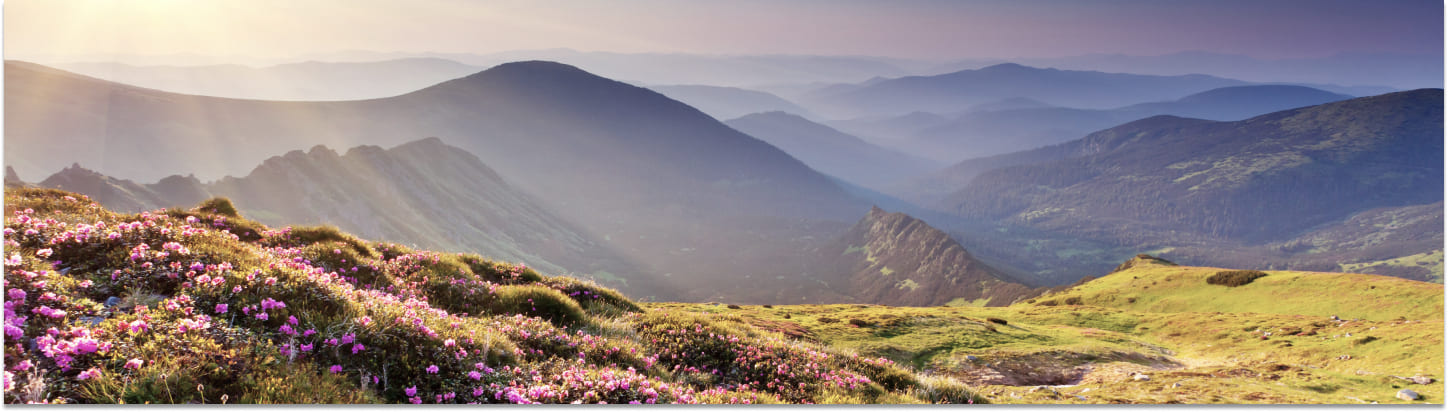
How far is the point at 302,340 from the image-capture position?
579cm

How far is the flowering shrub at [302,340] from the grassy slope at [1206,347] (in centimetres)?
512

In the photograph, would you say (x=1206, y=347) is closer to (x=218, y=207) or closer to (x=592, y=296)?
(x=592, y=296)

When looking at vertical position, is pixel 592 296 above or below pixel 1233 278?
above

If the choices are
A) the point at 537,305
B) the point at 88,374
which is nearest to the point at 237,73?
the point at 537,305

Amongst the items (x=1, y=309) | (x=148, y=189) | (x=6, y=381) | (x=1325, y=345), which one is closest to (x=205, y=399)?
(x=6, y=381)

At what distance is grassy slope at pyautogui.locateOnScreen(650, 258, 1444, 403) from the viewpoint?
1172cm

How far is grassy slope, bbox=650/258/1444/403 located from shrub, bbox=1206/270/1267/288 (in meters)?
2.58

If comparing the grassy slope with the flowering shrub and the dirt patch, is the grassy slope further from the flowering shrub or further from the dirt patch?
the flowering shrub

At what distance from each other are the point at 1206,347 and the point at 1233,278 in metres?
40.6

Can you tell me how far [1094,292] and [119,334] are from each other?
88.4 m

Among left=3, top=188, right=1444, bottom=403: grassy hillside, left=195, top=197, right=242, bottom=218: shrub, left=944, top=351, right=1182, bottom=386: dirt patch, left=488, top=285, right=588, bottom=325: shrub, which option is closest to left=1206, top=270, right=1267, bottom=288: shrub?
left=944, top=351, right=1182, bottom=386: dirt patch

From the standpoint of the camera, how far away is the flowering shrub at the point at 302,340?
5.01 m

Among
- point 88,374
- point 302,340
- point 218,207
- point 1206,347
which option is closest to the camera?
point 88,374

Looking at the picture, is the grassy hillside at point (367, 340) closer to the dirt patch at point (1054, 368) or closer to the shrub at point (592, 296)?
the shrub at point (592, 296)
